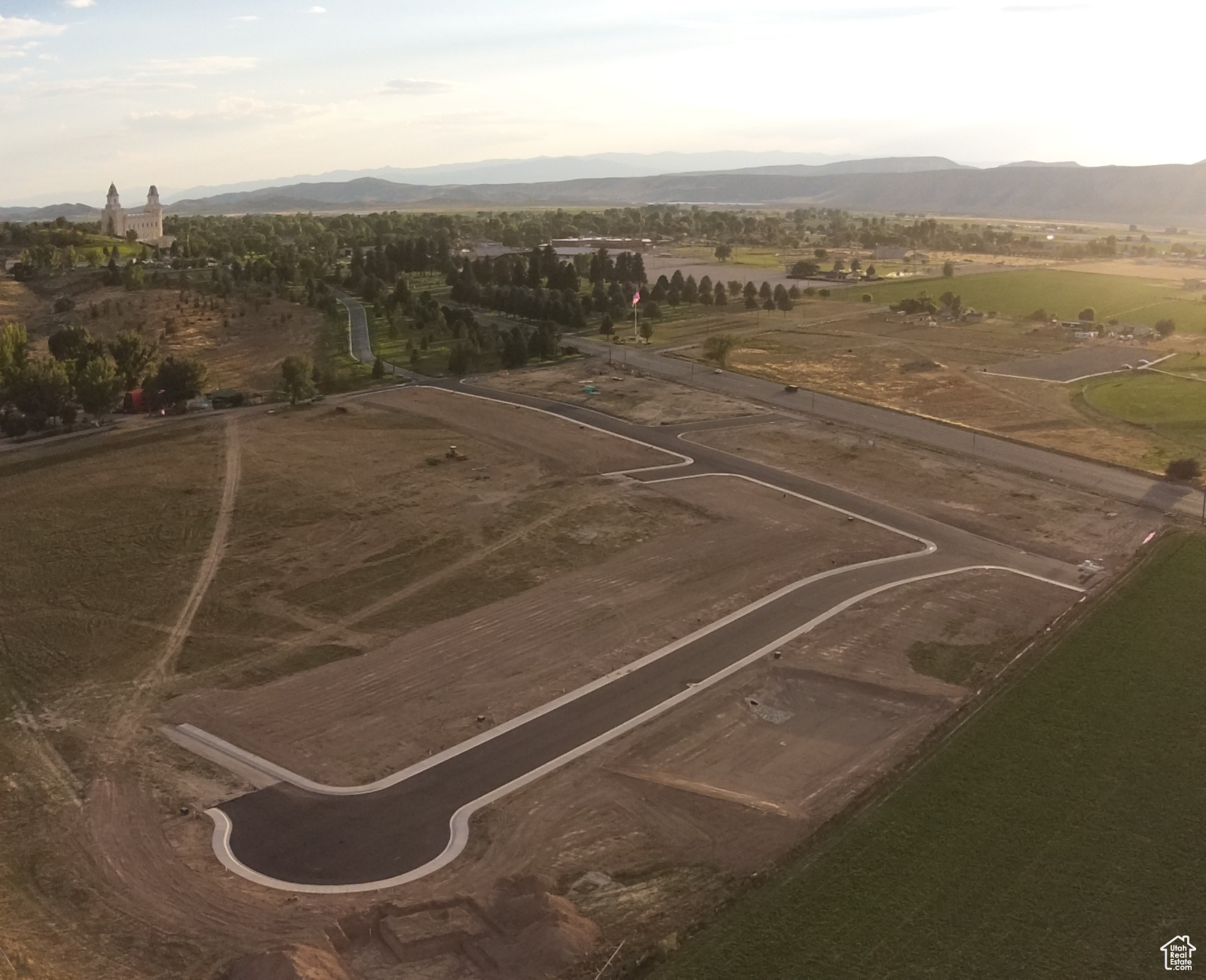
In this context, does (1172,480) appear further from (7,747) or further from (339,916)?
(7,747)

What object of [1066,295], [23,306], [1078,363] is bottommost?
[1078,363]

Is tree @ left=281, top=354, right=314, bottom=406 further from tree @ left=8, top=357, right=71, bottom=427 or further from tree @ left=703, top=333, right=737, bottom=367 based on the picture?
tree @ left=703, top=333, right=737, bottom=367

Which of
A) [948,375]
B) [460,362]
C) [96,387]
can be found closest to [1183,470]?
[948,375]

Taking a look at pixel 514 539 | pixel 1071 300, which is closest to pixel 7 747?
pixel 514 539

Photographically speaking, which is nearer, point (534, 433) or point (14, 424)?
point (14, 424)

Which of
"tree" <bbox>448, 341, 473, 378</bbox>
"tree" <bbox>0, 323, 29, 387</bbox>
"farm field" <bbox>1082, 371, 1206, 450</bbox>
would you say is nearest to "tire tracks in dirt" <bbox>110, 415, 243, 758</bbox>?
"tree" <bbox>0, 323, 29, 387</bbox>

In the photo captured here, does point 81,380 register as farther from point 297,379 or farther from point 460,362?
point 460,362
